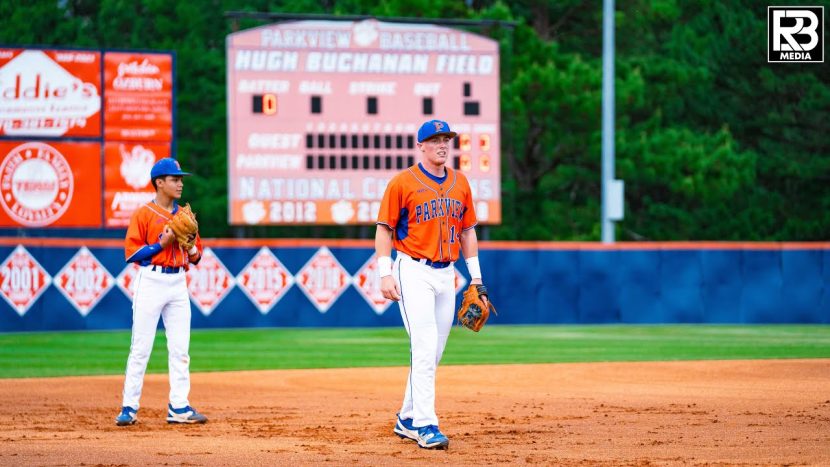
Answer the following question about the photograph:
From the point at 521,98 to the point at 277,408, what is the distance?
72.3 ft

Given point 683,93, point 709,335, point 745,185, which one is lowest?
point 709,335

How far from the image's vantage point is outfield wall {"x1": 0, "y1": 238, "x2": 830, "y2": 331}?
19.0 metres

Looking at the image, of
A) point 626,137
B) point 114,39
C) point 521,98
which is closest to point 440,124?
point 521,98

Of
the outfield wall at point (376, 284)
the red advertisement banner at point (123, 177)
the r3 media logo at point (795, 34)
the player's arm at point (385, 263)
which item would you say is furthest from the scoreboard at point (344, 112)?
the player's arm at point (385, 263)

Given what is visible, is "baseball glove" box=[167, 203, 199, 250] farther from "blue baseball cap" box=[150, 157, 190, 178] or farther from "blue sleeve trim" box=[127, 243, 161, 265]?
"blue baseball cap" box=[150, 157, 190, 178]

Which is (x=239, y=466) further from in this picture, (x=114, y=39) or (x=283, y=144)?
(x=114, y=39)

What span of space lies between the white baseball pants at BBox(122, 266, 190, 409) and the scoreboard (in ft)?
38.0

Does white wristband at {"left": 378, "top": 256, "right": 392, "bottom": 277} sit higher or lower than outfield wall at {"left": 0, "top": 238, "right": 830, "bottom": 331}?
higher

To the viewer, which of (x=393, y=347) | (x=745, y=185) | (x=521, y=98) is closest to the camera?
(x=393, y=347)

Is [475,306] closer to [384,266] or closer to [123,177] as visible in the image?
[384,266]

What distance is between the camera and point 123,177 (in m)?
20.1

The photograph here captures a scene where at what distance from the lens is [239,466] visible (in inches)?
266

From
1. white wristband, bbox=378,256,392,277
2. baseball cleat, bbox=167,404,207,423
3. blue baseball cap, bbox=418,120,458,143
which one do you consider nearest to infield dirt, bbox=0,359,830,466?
baseball cleat, bbox=167,404,207,423

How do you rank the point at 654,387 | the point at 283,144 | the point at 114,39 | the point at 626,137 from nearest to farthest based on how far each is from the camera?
1. the point at 654,387
2. the point at 283,144
3. the point at 626,137
4. the point at 114,39
